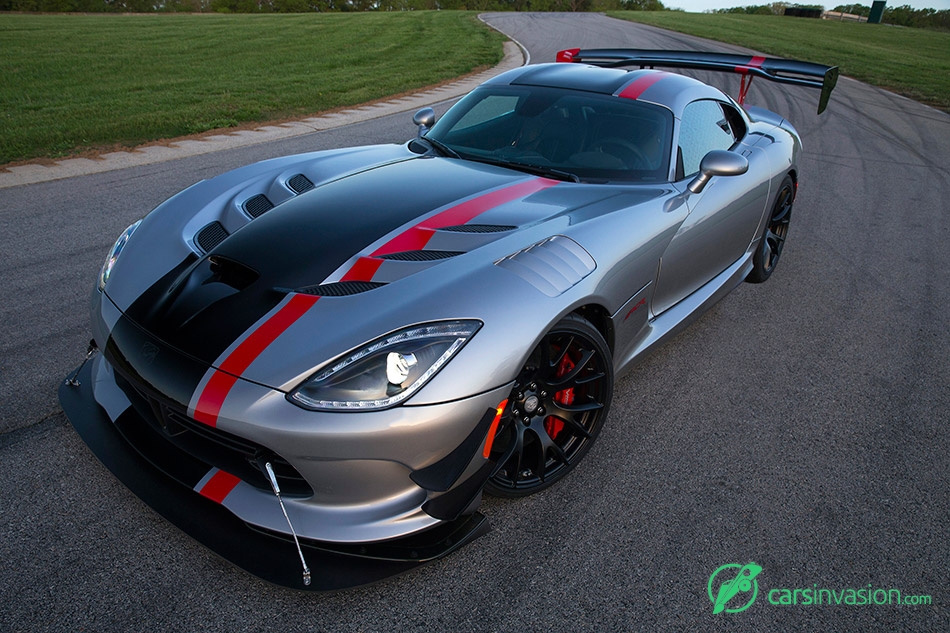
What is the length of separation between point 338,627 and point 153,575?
0.60 metres

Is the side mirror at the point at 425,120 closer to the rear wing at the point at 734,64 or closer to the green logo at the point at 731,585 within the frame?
the rear wing at the point at 734,64

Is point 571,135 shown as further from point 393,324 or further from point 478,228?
point 393,324

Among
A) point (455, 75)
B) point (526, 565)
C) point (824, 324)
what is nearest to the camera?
point (526, 565)

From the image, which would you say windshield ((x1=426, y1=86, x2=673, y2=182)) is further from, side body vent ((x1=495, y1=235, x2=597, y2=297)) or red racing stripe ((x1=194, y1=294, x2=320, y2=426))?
red racing stripe ((x1=194, y1=294, x2=320, y2=426))

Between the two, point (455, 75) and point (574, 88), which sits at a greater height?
point (574, 88)

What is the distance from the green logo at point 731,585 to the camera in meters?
1.93

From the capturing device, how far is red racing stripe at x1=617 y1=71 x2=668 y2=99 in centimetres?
324

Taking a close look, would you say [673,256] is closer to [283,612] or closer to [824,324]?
[824,324]

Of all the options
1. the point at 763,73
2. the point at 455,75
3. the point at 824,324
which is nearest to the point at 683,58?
the point at 763,73

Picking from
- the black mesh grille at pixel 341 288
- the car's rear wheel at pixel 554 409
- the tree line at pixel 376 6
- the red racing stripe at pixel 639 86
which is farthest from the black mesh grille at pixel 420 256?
the tree line at pixel 376 6

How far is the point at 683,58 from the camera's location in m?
4.62

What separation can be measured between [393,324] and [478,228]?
2.18 ft

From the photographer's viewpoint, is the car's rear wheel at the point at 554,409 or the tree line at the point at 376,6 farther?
the tree line at the point at 376,6

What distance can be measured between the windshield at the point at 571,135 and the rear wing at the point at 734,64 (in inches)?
56.0
